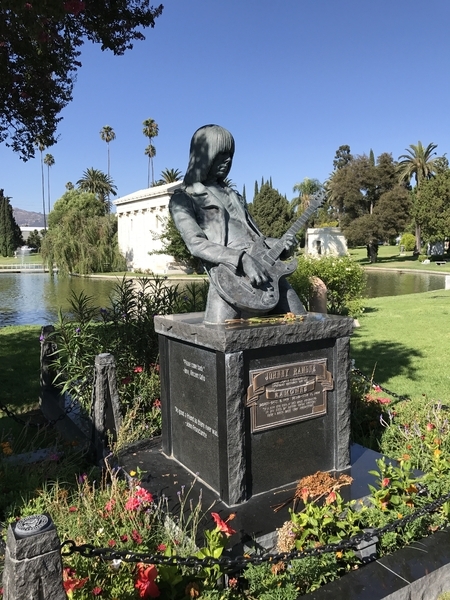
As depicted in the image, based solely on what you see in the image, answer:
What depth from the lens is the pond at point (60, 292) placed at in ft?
58.0

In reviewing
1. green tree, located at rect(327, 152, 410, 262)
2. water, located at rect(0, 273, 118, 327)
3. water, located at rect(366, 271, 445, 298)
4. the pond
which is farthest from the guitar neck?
green tree, located at rect(327, 152, 410, 262)

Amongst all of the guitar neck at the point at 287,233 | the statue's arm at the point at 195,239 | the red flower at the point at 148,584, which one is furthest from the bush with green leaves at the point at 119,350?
the red flower at the point at 148,584

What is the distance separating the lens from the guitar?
12.8 feet

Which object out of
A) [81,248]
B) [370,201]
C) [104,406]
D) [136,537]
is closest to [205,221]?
[104,406]

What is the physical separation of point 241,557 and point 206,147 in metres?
3.26

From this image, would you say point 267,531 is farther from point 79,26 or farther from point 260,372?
point 79,26

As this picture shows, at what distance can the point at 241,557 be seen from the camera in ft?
8.69

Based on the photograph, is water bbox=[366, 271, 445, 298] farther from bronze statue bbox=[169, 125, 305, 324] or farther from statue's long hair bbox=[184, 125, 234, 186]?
statue's long hair bbox=[184, 125, 234, 186]

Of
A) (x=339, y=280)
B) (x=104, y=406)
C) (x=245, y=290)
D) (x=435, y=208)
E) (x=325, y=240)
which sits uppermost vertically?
(x=435, y=208)

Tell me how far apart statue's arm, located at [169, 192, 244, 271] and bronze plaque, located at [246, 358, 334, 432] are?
0.94m

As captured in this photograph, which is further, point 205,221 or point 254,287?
point 205,221

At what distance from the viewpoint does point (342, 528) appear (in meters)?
3.13

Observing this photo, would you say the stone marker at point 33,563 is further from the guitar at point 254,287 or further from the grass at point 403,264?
the grass at point 403,264

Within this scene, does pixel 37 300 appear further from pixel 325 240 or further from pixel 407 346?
pixel 325 240
